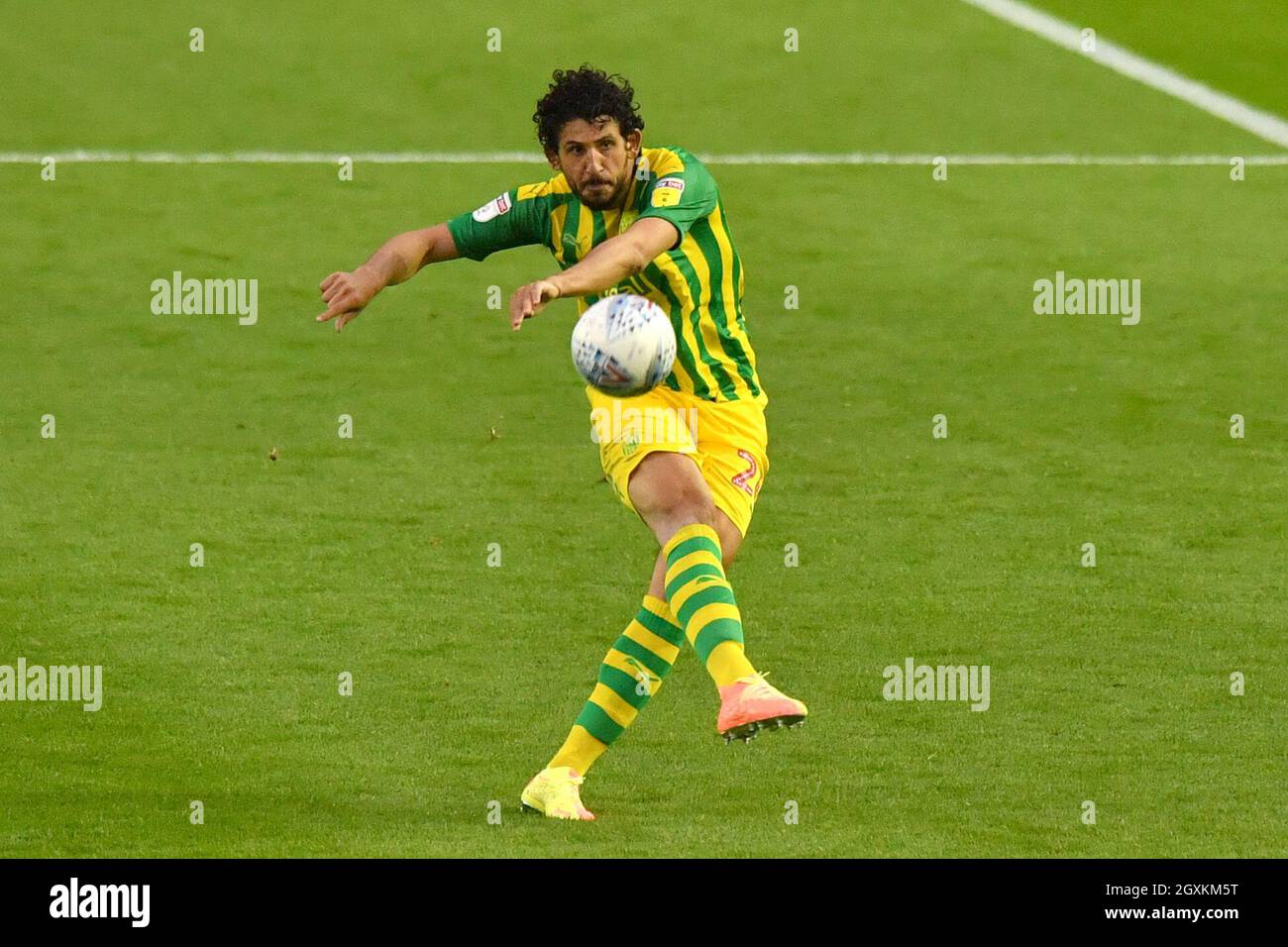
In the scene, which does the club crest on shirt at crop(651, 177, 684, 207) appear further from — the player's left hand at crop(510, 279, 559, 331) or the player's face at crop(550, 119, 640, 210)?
the player's left hand at crop(510, 279, 559, 331)

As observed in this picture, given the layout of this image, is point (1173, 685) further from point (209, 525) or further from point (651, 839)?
point (209, 525)

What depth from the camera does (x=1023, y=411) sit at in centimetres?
1464

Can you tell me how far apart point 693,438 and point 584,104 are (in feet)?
3.90

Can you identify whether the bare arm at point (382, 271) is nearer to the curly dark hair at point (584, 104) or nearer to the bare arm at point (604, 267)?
the curly dark hair at point (584, 104)

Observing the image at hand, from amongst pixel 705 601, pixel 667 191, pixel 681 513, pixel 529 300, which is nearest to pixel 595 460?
pixel 667 191

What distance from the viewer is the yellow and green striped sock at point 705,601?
7.11m

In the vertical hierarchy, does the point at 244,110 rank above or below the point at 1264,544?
above

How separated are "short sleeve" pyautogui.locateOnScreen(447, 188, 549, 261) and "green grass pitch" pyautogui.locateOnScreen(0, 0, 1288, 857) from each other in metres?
1.98

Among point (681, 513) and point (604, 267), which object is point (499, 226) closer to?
point (604, 267)

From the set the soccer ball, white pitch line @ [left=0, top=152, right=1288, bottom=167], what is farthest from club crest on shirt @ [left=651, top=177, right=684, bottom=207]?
white pitch line @ [left=0, top=152, right=1288, bottom=167]

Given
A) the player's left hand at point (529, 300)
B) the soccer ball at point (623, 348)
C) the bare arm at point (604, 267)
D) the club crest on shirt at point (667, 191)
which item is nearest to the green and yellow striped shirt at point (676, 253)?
the club crest on shirt at point (667, 191)
